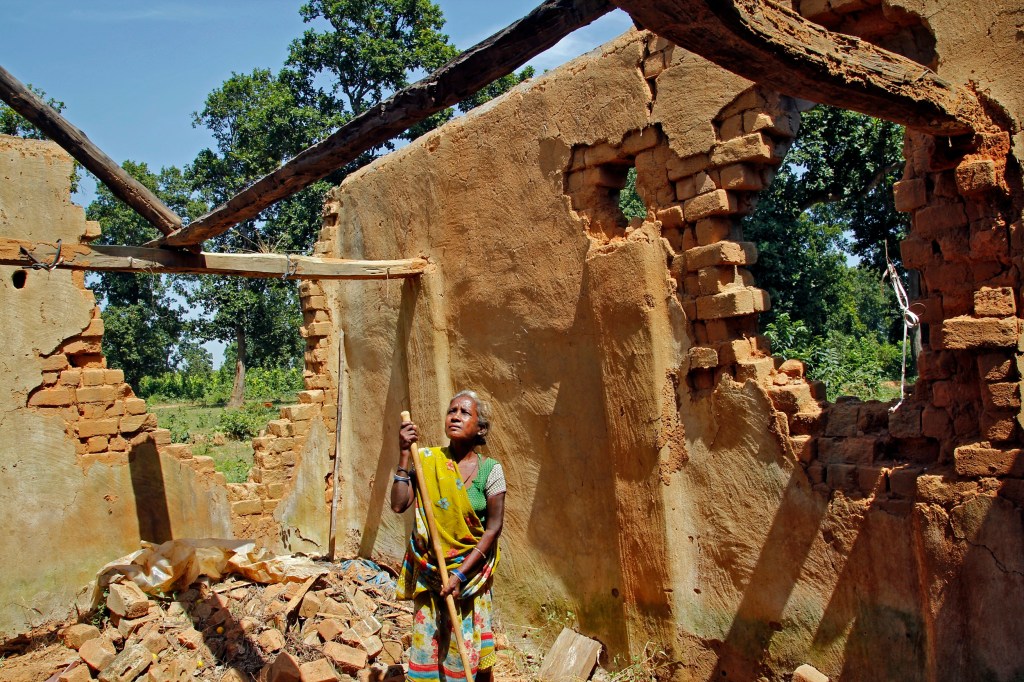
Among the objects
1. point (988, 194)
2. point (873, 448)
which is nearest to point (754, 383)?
point (873, 448)

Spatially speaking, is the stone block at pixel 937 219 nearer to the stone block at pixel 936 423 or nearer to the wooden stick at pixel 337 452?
the stone block at pixel 936 423

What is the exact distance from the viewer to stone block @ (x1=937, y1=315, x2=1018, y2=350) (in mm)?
3113

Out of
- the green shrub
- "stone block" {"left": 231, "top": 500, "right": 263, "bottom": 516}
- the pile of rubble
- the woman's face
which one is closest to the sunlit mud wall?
the woman's face

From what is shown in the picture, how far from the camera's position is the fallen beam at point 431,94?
310 centimetres

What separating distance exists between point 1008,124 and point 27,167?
640 centimetres

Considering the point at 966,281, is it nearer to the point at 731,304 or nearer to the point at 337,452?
the point at 731,304

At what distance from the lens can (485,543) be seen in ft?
13.0

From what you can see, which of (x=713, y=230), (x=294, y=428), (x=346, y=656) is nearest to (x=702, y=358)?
(x=713, y=230)

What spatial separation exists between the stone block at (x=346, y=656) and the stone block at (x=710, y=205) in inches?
135

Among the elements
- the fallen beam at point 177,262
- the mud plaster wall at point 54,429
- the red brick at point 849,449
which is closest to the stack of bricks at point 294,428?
the mud plaster wall at point 54,429

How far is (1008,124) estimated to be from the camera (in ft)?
10.5

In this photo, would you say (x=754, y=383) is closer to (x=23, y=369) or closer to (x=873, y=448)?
(x=873, y=448)

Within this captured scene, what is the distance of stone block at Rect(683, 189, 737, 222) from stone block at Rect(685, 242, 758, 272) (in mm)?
160

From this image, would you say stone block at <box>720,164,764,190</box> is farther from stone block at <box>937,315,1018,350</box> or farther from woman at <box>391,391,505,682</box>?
woman at <box>391,391,505,682</box>
